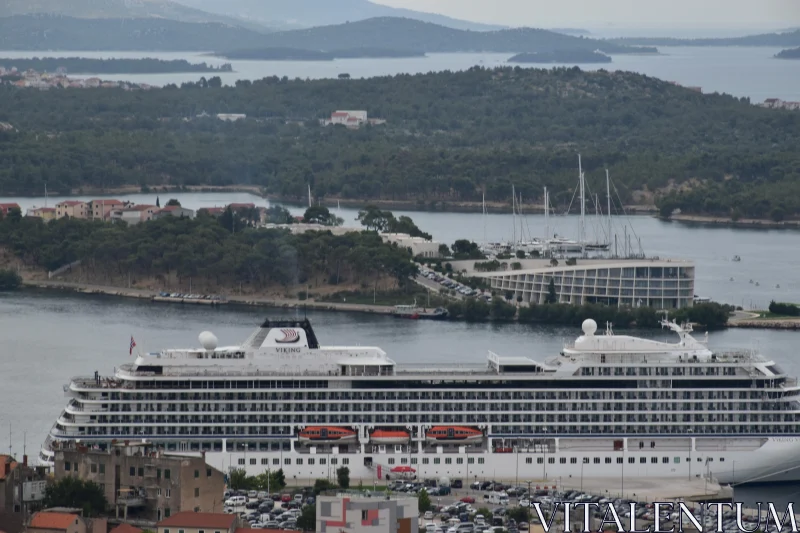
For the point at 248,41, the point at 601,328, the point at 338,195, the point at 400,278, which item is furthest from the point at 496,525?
the point at 248,41

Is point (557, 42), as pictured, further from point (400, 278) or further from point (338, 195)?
point (400, 278)

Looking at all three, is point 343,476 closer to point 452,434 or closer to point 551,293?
point 452,434

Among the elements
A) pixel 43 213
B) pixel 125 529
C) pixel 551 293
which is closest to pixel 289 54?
pixel 43 213

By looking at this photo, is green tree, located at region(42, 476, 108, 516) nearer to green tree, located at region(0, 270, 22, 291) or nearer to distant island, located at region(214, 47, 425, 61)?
green tree, located at region(0, 270, 22, 291)

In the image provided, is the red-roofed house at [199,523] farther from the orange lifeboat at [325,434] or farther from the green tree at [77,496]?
the orange lifeboat at [325,434]

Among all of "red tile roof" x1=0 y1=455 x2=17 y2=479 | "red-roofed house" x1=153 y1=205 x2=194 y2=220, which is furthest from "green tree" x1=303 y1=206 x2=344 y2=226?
"red tile roof" x1=0 y1=455 x2=17 y2=479
